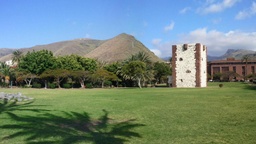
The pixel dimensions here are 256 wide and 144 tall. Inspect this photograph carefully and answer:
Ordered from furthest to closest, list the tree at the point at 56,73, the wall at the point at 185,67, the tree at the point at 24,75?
1. the tree at the point at 24,75
2. the tree at the point at 56,73
3. the wall at the point at 185,67

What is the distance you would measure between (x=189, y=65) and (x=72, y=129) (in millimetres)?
51971

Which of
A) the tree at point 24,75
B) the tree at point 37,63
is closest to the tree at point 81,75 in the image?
the tree at point 37,63

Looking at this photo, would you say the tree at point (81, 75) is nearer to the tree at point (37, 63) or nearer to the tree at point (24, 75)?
the tree at point (37, 63)

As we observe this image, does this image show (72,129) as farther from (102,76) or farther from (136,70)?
(102,76)

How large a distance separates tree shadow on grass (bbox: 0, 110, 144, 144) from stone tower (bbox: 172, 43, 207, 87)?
156 ft

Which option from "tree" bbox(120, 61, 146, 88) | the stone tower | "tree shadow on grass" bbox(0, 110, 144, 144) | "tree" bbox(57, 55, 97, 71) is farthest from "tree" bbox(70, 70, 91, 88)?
"tree shadow on grass" bbox(0, 110, 144, 144)

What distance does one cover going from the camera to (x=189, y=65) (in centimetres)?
6241

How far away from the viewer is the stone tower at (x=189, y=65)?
61.5m

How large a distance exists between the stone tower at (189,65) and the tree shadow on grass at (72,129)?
1875 inches

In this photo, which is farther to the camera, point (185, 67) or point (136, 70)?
point (136, 70)

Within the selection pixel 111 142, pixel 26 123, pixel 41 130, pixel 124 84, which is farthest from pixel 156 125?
pixel 124 84

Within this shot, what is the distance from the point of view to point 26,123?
45.1ft

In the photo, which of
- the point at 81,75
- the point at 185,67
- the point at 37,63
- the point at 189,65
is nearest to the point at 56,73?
the point at 81,75

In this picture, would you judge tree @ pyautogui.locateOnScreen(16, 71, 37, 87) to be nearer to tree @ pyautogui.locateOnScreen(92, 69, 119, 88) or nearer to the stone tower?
tree @ pyautogui.locateOnScreen(92, 69, 119, 88)
